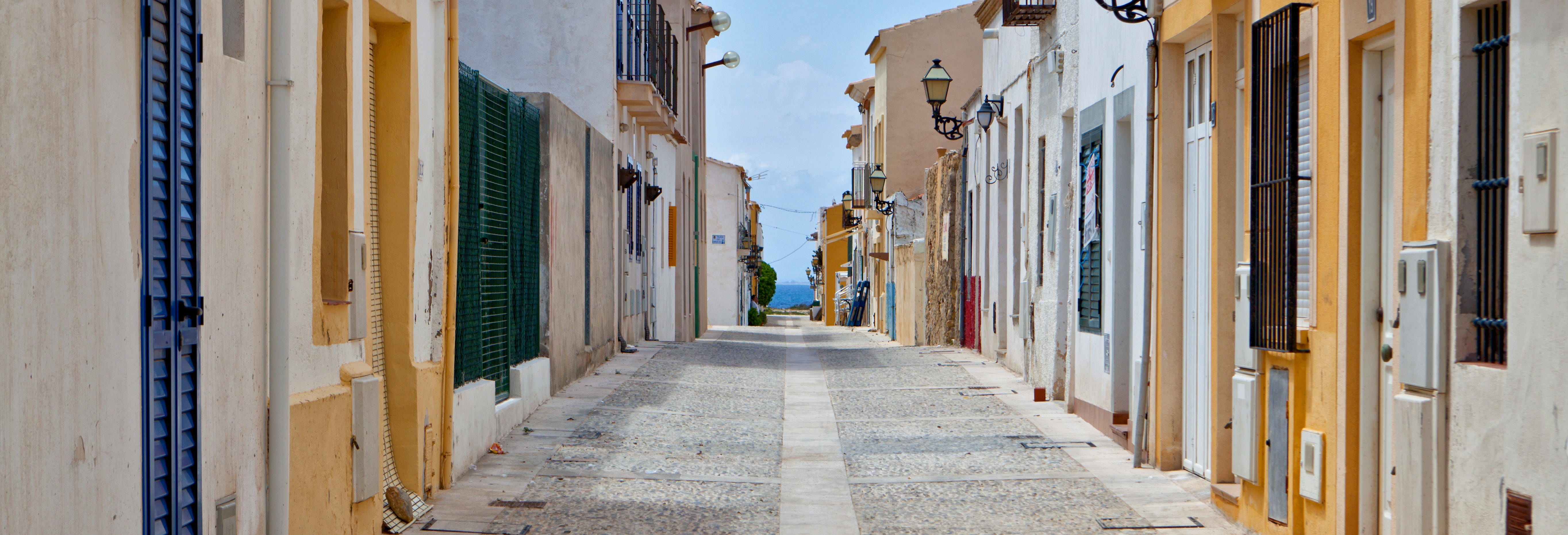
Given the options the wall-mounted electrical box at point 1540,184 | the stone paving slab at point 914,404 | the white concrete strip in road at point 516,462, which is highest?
the wall-mounted electrical box at point 1540,184

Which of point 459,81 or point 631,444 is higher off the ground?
point 459,81

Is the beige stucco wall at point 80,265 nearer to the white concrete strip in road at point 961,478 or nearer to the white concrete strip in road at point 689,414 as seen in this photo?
the white concrete strip in road at point 961,478

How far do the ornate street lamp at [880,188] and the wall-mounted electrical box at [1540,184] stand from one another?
2442 cm

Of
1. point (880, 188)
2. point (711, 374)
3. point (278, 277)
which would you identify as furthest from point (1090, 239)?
point (880, 188)

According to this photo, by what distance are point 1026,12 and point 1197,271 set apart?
5.46m

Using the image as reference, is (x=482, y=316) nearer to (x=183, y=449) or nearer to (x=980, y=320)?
(x=183, y=449)

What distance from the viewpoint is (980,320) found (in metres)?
19.2

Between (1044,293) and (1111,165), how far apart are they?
3469mm

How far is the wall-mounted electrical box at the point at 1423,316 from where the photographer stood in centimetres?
427

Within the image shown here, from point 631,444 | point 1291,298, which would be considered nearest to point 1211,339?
point 1291,298

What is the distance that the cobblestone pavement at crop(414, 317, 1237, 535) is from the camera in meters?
6.32

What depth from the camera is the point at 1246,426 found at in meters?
5.86

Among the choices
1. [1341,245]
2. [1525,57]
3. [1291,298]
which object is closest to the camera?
[1525,57]

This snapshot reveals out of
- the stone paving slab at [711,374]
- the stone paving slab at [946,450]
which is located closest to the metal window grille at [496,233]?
the stone paving slab at [946,450]
